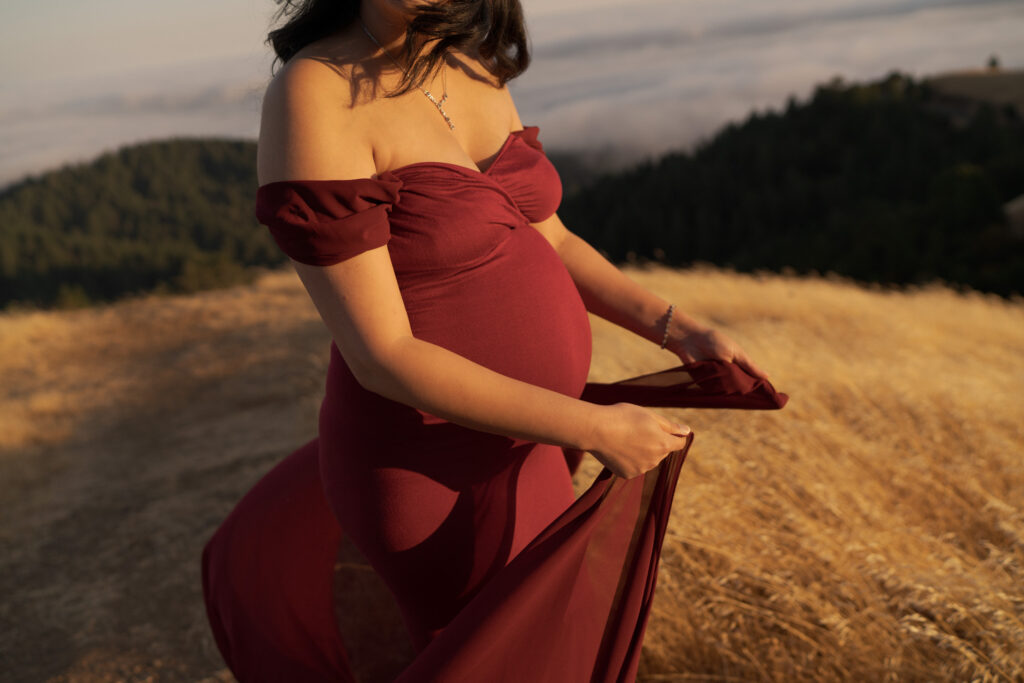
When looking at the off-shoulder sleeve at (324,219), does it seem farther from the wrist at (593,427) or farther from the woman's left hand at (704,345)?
the woman's left hand at (704,345)

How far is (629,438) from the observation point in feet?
4.13

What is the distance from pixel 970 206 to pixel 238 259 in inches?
3163

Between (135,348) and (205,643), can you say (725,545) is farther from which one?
(135,348)

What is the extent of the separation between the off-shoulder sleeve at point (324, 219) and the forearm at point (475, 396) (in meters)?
0.18

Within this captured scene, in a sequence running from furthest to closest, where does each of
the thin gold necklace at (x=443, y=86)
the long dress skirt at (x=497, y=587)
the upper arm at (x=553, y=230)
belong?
the upper arm at (x=553, y=230)
the thin gold necklace at (x=443, y=86)
the long dress skirt at (x=497, y=587)

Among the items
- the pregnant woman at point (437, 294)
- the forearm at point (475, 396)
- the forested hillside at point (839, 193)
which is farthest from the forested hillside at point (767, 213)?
the forearm at point (475, 396)

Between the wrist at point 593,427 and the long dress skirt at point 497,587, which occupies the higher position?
the wrist at point 593,427

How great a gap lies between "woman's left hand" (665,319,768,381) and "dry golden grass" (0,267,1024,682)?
2.57 feet

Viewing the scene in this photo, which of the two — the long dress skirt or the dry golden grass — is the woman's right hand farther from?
the dry golden grass

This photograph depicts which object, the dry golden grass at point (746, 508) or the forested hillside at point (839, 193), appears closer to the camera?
the dry golden grass at point (746, 508)

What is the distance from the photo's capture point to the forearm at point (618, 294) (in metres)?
1.80

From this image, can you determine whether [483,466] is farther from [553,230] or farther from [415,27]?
[415,27]

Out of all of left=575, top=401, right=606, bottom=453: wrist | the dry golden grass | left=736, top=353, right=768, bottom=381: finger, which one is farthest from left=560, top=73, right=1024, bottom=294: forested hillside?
left=575, top=401, right=606, bottom=453: wrist

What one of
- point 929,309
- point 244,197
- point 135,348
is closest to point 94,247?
point 244,197
